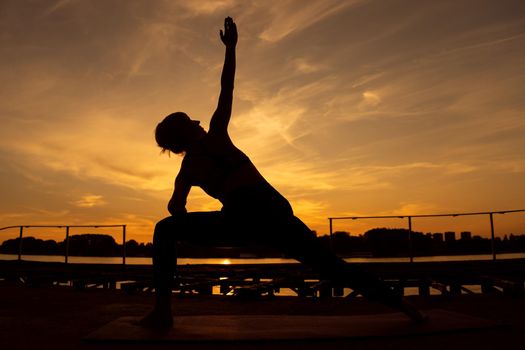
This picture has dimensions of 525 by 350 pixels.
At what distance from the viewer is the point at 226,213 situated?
8.24 ft

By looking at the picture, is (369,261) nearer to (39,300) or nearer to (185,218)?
(39,300)

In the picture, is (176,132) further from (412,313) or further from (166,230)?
(412,313)

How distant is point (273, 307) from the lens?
4414 mm

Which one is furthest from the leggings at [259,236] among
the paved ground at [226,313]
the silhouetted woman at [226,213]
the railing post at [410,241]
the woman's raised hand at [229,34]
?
the railing post at [410,241]

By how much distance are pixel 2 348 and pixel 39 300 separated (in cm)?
296

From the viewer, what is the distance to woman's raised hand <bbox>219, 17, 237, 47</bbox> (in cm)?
270

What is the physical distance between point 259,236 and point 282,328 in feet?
2.02

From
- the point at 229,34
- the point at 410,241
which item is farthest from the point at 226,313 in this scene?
the point at 410,241

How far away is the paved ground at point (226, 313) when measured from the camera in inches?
89.3

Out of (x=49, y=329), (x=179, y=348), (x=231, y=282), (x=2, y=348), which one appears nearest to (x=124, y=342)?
(x=179, y=348)

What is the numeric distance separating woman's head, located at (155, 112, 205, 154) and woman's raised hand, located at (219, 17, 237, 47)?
509 mm

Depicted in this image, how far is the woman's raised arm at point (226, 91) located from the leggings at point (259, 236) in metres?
0.45

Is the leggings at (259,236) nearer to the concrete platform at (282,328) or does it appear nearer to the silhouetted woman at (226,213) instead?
the silhouetted woman at (226,213)

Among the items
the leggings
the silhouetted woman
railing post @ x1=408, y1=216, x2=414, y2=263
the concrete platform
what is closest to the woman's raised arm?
the silhouetted woman
